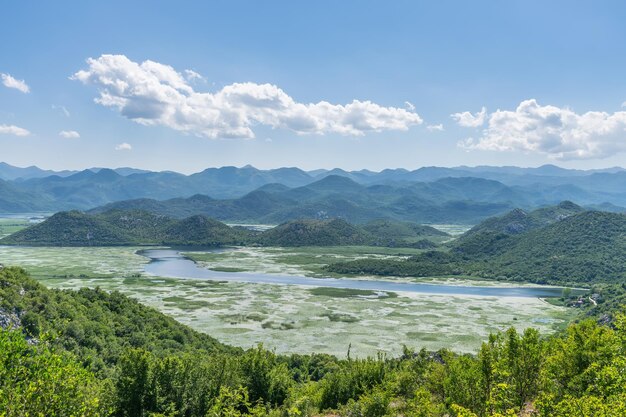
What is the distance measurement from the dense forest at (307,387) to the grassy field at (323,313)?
36.6m

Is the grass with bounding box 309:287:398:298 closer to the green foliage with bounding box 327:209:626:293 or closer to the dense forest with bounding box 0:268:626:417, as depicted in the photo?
the green foliage with bounding box 327:209:626:293

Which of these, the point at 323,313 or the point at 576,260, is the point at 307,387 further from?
the point at 576,260

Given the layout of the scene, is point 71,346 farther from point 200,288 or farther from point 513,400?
point 200,288

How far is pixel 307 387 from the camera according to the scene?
42.9 meters

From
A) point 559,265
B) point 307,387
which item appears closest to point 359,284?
point 559,265

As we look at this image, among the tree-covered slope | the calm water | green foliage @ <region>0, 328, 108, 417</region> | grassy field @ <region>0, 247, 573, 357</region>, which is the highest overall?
green foliage @ <region>0, 328, 108, 417</region>

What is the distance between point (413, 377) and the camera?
41406mm

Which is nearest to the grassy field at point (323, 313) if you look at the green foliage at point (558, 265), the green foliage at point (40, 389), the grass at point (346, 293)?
the grass at point (346, 293)

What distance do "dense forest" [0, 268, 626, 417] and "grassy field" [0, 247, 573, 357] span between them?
36579mm

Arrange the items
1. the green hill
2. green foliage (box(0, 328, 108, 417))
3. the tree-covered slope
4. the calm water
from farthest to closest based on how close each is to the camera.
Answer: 1. the green hill
2. the calm water
3. the tree-covered slope
4. green foliage (box(0, 328, 108, 417))

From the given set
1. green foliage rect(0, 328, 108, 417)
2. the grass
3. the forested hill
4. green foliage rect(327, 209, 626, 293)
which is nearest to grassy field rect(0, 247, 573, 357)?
the grass

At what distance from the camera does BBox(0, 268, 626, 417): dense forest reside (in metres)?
22.6

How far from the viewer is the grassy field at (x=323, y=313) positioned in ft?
293

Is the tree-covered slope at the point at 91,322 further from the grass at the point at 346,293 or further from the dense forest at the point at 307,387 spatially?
the grass at the point at 346,293
